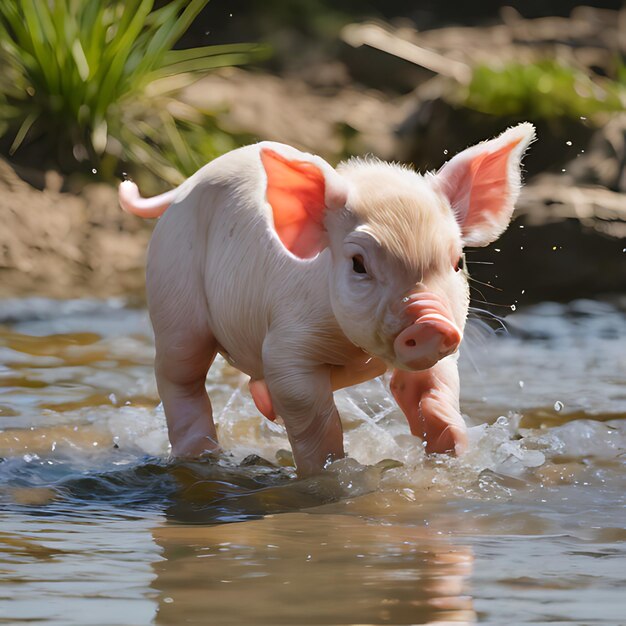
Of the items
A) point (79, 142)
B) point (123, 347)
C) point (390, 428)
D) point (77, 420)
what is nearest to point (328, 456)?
point (390, 428)

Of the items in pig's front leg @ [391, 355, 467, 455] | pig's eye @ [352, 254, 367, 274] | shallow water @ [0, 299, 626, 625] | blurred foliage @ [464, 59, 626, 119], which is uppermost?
blurred foliage @ [464, 59, 626, 119]

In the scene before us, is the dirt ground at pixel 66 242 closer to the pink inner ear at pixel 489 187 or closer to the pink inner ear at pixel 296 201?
the pink inner ear at pixel 296 201

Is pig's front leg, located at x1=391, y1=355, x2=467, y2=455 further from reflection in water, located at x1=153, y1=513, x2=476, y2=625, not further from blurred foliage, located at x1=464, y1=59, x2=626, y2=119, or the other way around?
blurred foliage, located at x1=464, y1=59, x2=626, y2=119

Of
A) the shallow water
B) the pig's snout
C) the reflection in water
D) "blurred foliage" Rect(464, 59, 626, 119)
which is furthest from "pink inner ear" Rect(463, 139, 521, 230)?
"blurred foliage" Rect(464, 59, 626, 119)

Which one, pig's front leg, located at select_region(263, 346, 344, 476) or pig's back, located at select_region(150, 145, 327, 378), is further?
pig's back, located at select_region(150, 145, 327, 378)

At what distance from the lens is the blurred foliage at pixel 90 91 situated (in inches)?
389

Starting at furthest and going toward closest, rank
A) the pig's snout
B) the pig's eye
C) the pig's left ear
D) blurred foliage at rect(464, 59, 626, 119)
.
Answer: blurred foliage at rect(464, 59, 626, 119) → the pig's left ear → the pig's eye → the pig's snout

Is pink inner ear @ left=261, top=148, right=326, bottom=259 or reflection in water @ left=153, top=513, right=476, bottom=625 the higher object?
pink inner ear @ left=261, top=148, right=326, bottom=259

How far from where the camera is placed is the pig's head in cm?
322

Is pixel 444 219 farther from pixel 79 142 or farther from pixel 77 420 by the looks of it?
pixel 79 142

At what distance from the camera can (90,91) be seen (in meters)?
9.96

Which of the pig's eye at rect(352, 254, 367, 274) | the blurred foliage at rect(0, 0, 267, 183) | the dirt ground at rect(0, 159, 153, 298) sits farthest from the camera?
the blurred foliage at rect(0, 0, 267, 183)

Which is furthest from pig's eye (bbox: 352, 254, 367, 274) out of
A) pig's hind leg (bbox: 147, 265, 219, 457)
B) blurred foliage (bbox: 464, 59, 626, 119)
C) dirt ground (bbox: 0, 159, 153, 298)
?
blurred foliage (bbox: 464, 59, 626, 119)

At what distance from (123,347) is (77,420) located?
1.88m
